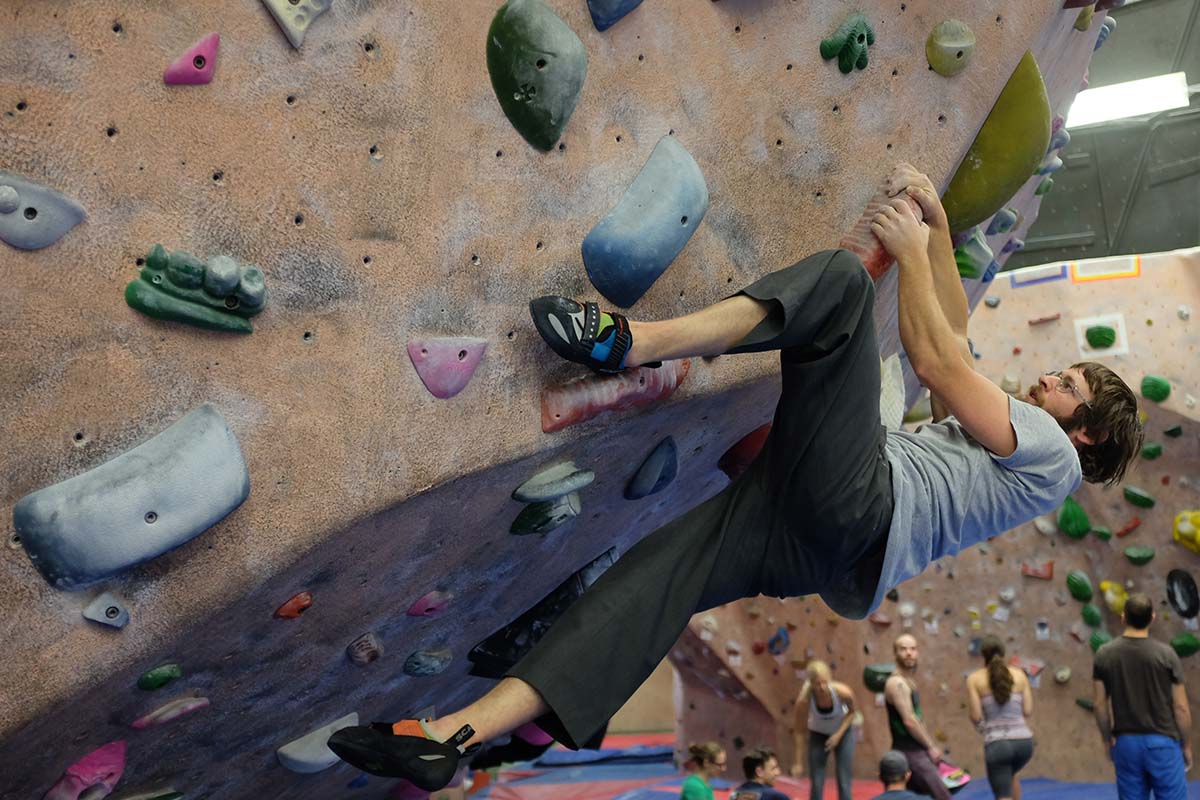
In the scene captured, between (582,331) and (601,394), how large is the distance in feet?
0.61

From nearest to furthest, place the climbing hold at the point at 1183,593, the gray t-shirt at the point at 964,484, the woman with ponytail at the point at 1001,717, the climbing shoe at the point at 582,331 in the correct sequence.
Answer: the climbing shoe at the point at 582,331, the gray t-shirt at the point at 964,484, the woman with ponytail at the point at 1001,717, the climbing hold at the point at 1183,593

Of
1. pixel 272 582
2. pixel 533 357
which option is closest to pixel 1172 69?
pixel 533 357

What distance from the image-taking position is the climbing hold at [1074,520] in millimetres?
6027

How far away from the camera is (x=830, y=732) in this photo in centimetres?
519

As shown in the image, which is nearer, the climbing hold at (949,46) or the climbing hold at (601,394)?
the climbing hold at (601,394)

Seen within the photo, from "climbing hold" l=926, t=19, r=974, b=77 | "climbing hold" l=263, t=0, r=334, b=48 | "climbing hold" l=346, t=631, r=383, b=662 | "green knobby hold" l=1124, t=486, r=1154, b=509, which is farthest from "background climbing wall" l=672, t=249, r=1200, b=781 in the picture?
"climbing hold" l=263, t=0, r=334, b=48

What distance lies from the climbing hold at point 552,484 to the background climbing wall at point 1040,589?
4346 mm

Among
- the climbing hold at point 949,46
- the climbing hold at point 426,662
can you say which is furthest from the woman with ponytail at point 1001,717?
the climbing hold at point 949,46

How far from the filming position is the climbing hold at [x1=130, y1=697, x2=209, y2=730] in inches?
73.6

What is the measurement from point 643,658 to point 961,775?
3903 mm

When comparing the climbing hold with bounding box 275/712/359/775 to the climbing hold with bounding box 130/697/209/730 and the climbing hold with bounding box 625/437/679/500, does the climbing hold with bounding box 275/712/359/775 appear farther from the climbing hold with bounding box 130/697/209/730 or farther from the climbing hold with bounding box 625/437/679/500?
the climbing hold with bounding box 625/437/679/500

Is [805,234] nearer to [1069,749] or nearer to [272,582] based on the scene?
[272,582]

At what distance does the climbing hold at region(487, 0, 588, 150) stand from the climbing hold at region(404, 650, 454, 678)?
3.60 ft

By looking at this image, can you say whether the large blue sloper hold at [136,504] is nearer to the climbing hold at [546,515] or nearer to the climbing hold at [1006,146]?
the climbing hold at [546,515]
